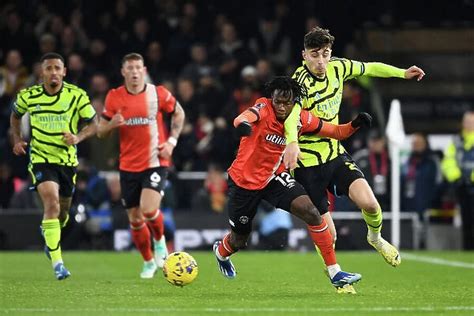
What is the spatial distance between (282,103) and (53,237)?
3152mm

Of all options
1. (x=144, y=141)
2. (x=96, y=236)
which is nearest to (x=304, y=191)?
(x=144, y=141)

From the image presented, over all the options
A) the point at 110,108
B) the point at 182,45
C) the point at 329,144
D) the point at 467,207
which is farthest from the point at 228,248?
the point at 182,45

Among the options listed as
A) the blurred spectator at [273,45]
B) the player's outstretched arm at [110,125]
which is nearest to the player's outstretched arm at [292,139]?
the player's outstretched arm at [110,125]

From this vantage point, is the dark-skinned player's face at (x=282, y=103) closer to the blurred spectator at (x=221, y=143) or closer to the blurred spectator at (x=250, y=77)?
the blurred spectator at (x=221, y=143)

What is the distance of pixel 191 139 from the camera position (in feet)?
69.6

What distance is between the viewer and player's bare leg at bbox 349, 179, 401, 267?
1141 cm

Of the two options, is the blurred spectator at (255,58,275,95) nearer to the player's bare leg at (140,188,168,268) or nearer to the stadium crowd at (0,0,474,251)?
the stadium crowd at (0,0,474,251)

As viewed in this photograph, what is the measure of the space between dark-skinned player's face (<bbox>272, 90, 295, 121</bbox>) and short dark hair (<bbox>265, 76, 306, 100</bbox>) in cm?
2

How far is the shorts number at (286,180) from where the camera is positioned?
11273 millimetres

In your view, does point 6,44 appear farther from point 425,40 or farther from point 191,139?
point 425,40

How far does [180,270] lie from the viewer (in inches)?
449

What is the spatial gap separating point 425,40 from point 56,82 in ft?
40.3

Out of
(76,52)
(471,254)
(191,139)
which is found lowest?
(471,254)

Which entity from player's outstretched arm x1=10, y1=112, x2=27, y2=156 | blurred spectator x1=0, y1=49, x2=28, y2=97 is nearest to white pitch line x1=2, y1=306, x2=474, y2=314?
player's outstretched arm x1=10, y1=112, x2=27, y2=156
